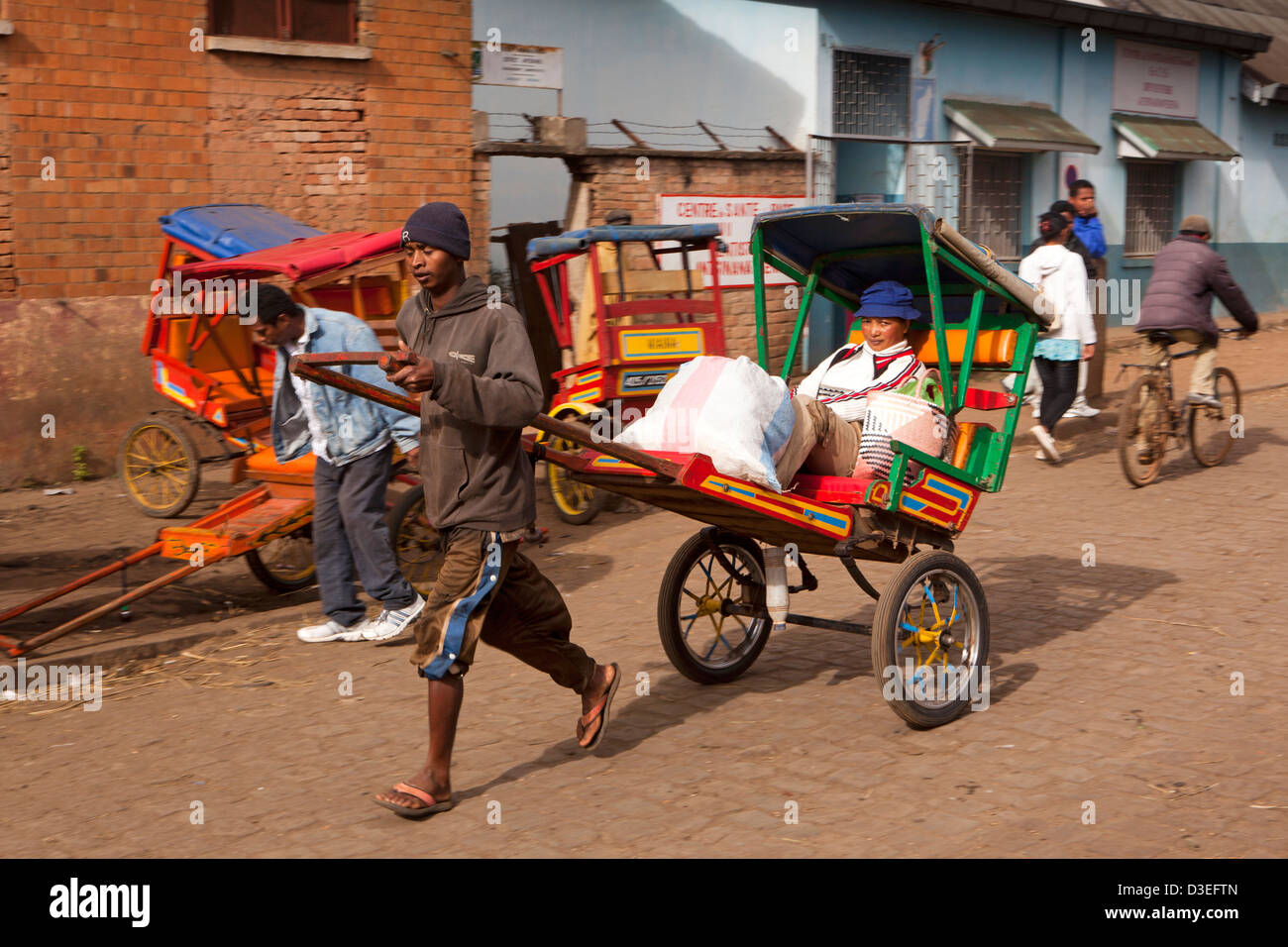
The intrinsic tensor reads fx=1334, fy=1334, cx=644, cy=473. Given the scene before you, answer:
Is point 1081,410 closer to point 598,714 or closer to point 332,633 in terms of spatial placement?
point 332,633

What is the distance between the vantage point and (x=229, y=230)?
30.7 feet

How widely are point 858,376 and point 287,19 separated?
818 centimetres

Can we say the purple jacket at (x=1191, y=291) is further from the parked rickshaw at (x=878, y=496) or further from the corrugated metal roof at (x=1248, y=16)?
the corrugated metal roof at (x=1248, y=16)

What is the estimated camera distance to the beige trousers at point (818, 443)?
486 centimetres

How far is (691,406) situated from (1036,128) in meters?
15.2

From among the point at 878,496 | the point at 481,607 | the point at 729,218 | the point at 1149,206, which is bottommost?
the point at 481,607

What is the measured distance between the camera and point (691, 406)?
15.1ft

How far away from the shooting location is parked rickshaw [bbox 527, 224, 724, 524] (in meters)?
8.99

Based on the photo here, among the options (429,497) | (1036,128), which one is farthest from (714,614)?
(1036,128)

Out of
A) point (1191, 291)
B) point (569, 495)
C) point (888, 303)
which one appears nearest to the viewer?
point (888, 303)

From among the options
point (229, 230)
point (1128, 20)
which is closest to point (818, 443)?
point (229, 230)

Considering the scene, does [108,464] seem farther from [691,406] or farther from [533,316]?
[691,406]

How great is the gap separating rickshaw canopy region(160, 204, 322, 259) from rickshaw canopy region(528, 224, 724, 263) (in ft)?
5.67
